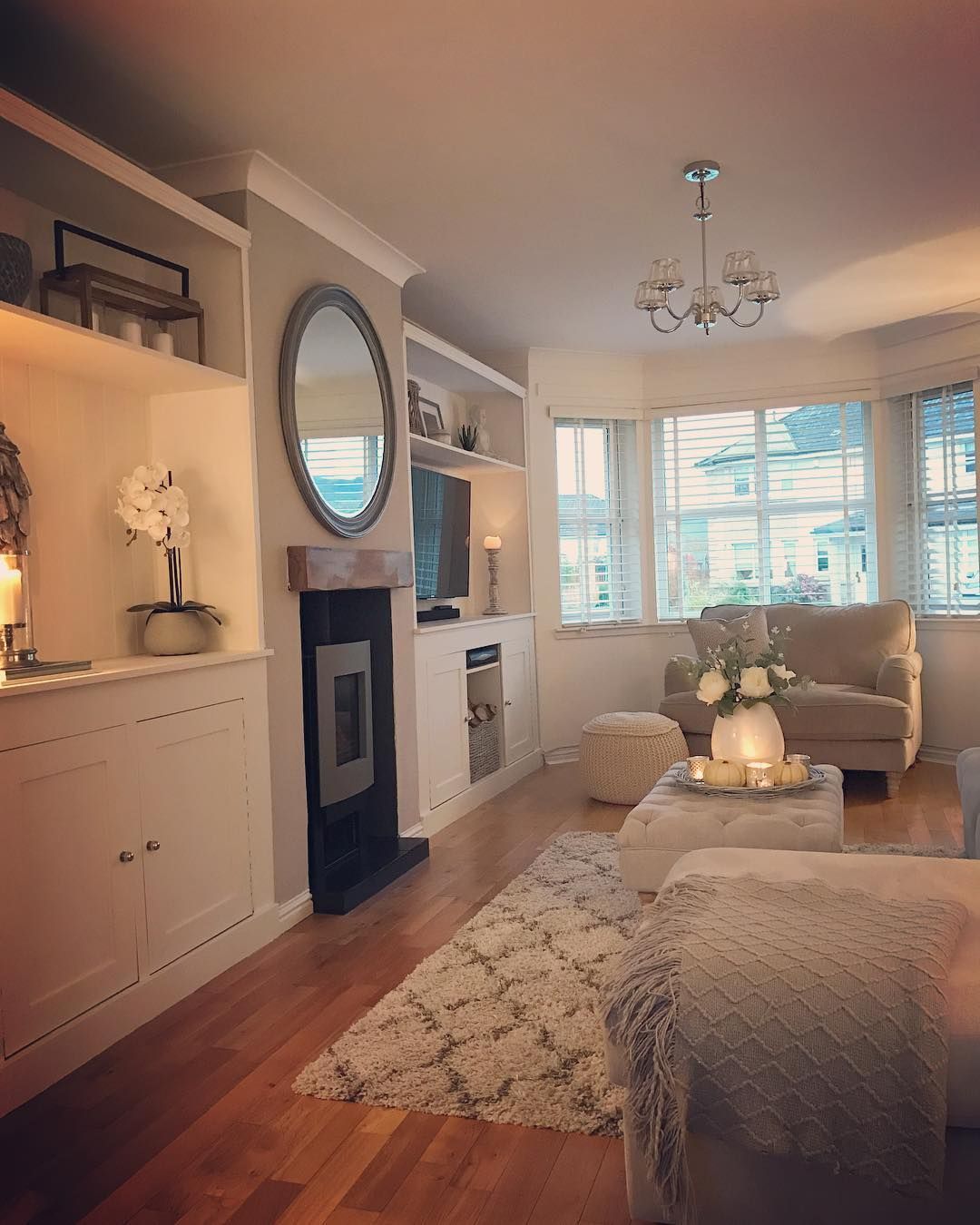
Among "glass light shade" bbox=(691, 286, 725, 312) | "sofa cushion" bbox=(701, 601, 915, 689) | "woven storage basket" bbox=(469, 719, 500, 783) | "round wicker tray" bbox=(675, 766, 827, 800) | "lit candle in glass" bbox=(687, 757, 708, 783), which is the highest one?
"glass light shade" bbox=(691, 286, 725, 312)

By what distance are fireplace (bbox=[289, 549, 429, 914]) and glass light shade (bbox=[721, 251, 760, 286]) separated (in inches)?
64.9

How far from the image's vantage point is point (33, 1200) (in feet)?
6.16

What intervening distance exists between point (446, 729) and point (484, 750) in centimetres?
66

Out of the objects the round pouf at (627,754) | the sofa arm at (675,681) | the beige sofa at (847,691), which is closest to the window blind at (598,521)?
the beige sofa at (847,691)

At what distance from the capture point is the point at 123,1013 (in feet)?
8.45

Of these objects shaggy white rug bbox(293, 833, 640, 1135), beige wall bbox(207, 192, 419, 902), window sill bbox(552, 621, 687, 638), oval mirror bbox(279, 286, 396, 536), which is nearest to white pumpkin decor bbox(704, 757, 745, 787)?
shaggy white rug bbox(293, 833, 640, 1135)

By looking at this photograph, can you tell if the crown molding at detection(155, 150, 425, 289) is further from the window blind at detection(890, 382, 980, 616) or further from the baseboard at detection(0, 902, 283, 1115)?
the window blind at detection(890, 382, 980, 616)

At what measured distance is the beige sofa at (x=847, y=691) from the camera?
5.10 metres

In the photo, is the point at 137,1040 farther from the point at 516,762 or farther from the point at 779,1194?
the point at 516,762

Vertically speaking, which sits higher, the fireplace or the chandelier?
the chandelier

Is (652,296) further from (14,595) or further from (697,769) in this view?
(14,595)

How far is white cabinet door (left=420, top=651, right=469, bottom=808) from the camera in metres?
4.68

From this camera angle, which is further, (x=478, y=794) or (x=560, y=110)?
(x=478, y=794)

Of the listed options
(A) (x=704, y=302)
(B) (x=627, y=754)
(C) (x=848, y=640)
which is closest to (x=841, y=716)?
(C) (x=848, y=640)
